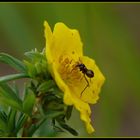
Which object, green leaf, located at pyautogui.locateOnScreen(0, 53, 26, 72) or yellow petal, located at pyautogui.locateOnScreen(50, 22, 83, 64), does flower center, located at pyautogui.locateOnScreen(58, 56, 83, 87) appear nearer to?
yellow petal, located at pyautogui.locateOnScreen(50, 22, 83, 64)

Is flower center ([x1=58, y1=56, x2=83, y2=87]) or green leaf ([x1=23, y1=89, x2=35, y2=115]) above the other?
green leaf ([x1=23, y1=89, x2=35, y2=115])

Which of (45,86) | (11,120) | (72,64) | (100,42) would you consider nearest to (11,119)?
(11,120)

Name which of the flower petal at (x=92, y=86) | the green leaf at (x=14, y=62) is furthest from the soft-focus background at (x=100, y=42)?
the green leaf at (x=14, y=62)

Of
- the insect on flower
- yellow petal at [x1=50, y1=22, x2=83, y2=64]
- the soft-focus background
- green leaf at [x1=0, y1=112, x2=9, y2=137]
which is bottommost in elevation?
the soft-focus background

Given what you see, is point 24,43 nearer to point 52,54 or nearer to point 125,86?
point 125,86

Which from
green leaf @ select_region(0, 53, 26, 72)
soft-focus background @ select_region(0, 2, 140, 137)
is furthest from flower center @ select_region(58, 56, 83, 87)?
soft-focus background @ select_region(0, 2, 140, 137)

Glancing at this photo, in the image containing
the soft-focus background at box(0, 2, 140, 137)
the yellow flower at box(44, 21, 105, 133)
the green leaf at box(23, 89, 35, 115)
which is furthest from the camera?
the soft-focus background at box(0, 2, 140, 137)

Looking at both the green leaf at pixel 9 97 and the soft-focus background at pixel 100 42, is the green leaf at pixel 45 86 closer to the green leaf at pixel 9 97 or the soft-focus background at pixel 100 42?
the green leaf at pixel 9 97
